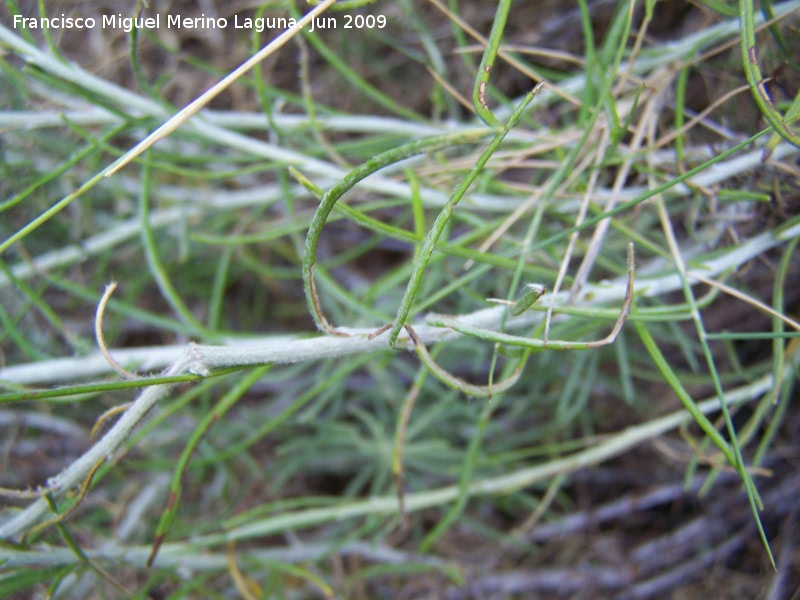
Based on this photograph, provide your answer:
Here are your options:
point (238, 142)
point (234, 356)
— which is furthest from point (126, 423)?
point (238, 142)

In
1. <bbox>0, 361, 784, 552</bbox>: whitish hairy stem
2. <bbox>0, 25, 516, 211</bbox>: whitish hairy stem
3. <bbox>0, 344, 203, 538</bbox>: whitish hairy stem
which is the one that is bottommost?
<bbox>0, 361, 784, 552</bbox>: whitish hairy stem

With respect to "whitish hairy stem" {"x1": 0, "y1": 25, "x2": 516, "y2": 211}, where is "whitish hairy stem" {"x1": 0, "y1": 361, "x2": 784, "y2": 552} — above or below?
below

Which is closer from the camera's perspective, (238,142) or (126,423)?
(126,423)

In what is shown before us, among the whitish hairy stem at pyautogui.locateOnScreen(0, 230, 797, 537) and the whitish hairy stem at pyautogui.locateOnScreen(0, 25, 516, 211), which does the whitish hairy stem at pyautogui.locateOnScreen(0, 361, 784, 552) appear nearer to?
the whitish hairy stem at pyautogui.locateOnScreen(0, 230, 797, 537)

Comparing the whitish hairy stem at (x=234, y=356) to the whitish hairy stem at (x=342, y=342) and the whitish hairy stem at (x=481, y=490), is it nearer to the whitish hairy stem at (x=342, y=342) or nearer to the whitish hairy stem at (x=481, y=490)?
the whitish hairy stem at (x=342, y=342)

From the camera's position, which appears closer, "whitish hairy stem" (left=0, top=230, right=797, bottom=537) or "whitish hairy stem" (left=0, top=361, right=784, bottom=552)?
"whitish hairy stem" (left=0, top=230, right=797, bottom=537)

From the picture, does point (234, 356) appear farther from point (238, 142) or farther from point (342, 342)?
point (238, 142)

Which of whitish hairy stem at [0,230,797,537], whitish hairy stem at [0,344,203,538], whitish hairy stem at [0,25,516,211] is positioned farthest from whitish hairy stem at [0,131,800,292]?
whitish hairy stem at [0,344,203,538]

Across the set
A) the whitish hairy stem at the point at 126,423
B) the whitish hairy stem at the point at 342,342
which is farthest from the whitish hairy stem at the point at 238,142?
the whitish hairy stem at the point at 126,423
